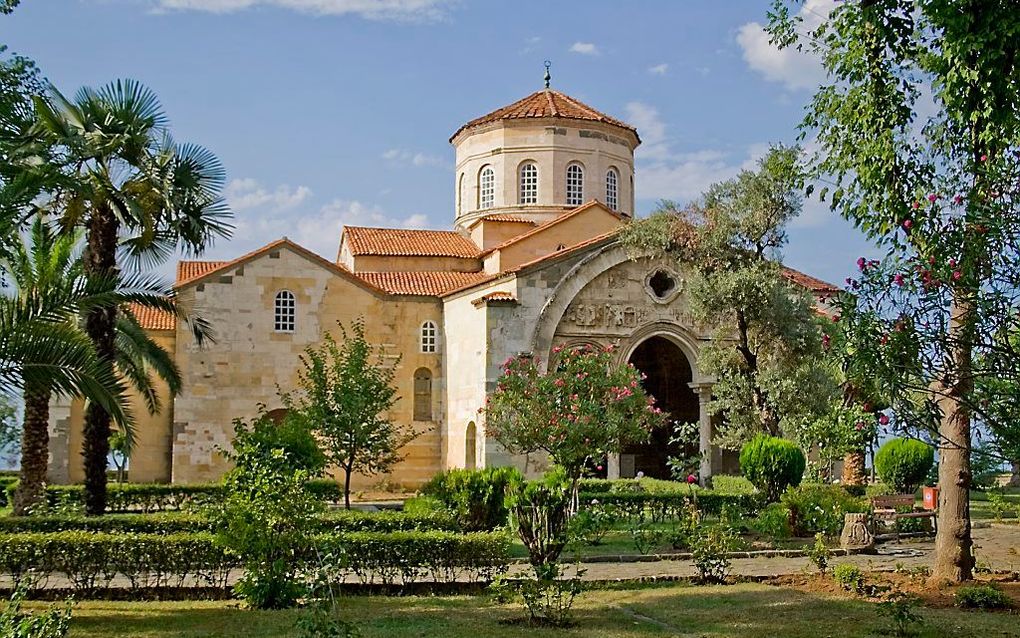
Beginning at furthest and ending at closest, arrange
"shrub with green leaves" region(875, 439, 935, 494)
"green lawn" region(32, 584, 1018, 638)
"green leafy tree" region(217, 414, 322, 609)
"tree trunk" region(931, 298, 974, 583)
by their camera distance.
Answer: "shrub with green leaves" region(875, 439, 935, 494) < "tree trunk" region(931, 298, 974, 583) < "green leafy tree" region(217, 414, 322, 609) < "green lawn" region(32, 584, 1018, 638)

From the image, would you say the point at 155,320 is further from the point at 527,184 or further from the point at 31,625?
the point at 31,625

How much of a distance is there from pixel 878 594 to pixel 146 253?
12.8 meters

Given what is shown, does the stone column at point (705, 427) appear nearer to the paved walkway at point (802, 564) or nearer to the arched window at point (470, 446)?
the arched window at point (470, 446)

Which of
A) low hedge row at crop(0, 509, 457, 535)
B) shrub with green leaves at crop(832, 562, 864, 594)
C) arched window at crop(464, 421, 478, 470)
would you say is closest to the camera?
shrub with green leaves at crop(832, 562, 864, 594)

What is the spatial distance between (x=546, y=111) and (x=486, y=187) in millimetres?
3081

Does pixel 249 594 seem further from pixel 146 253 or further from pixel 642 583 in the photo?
pixel 146 253

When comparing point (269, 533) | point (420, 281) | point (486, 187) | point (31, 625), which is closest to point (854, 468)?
point (420, 281)

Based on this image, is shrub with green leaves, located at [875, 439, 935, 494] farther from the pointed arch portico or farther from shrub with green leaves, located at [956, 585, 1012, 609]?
shrub with green leaves, located at [956, 585, 1012, 609]

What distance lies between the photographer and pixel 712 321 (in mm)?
24984

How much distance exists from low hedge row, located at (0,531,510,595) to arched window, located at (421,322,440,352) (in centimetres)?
1739

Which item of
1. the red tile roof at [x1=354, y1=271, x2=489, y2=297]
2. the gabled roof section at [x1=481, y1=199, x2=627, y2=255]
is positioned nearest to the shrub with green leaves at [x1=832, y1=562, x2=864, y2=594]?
the red tile roof at [x1=354, y1=271, x2=489, y2=297]

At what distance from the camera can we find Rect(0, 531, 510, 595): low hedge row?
1230 centimetres

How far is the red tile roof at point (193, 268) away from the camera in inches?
1213

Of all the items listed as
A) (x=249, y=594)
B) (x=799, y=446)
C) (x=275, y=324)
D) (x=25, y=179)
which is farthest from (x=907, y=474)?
(x=25, y=179)
